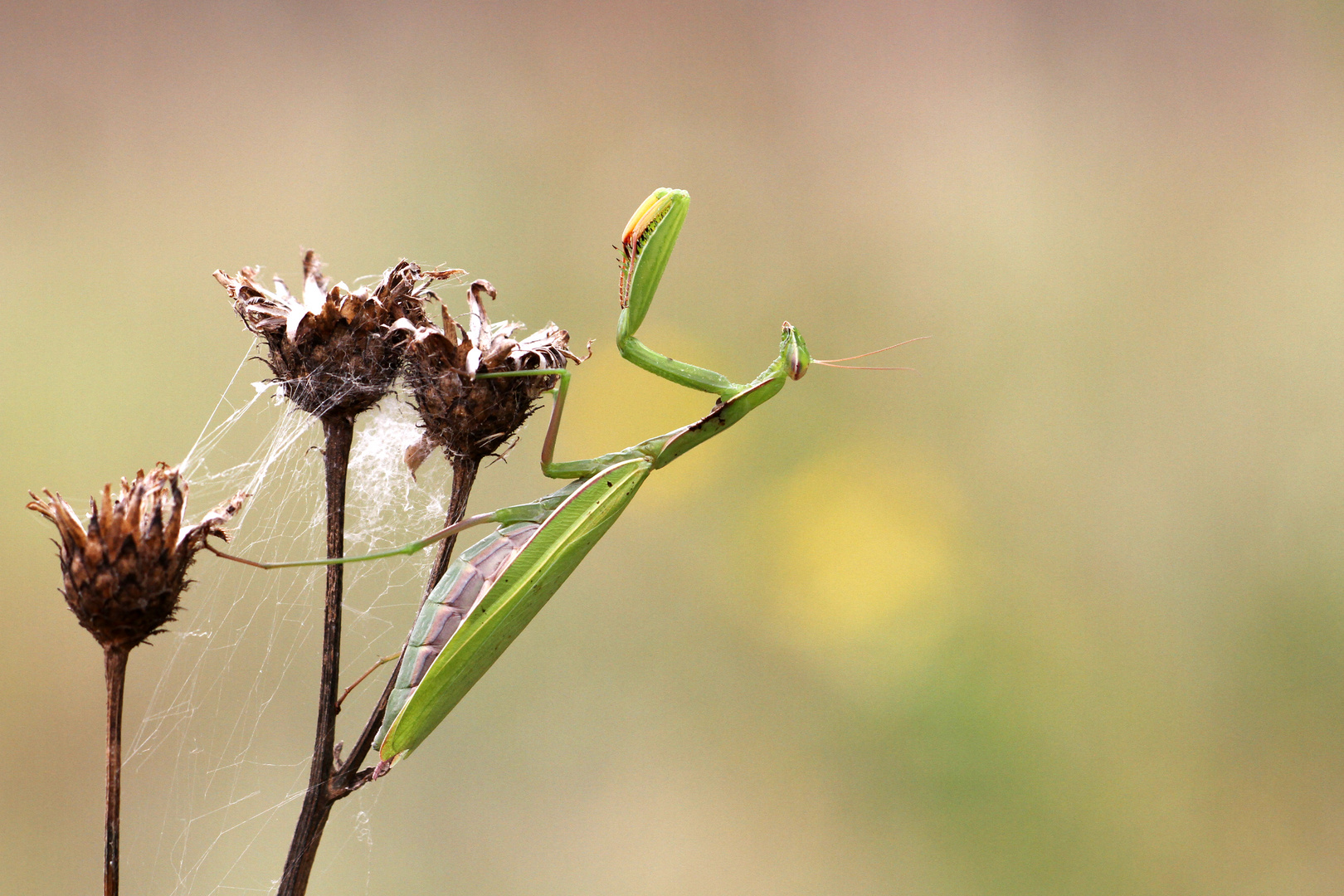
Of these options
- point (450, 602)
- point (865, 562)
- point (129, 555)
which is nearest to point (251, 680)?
point (450, 602)

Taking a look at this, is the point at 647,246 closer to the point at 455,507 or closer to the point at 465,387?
the point at 465,387

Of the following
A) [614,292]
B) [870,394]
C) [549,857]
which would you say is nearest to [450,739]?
[549,857]

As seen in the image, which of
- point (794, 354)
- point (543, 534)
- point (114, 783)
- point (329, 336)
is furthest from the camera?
point (794, 354)

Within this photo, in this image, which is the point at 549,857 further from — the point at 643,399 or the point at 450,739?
the point at 643,399

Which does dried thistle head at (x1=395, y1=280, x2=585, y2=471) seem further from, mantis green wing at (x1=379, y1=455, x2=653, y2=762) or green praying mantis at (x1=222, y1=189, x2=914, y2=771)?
mantis green wing at (x1=379, y1=455, x2=653, y2=762)

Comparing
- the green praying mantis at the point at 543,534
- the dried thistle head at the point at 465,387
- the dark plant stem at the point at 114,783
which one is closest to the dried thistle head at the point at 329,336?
the dried thistle head at the point at 465,387

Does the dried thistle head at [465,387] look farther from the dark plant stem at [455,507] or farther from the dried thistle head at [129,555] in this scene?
the dried thistle head at [129,555]
